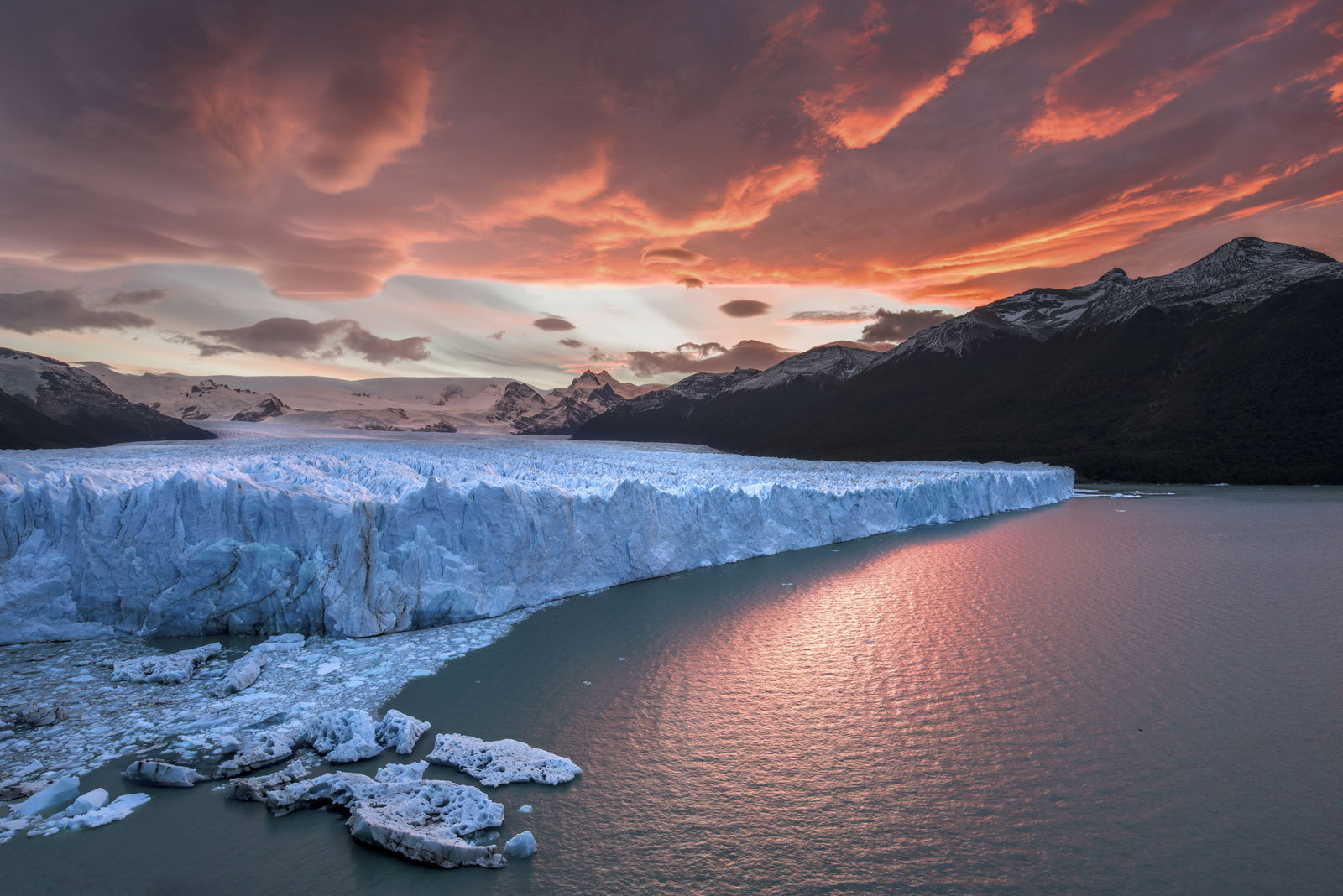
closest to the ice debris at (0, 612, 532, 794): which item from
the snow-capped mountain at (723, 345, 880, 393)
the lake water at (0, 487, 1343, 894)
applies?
the lake water at (0, 487, 1343, 894)

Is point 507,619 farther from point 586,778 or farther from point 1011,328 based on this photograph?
point 1011,328

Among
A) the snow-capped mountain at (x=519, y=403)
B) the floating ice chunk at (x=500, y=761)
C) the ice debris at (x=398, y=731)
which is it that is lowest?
the floating ice chunk at (x=500, y=761)

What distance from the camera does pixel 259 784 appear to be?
5.93m

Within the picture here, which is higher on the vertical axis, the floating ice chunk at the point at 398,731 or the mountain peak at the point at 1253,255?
the mountain peak at the point at 1253,255

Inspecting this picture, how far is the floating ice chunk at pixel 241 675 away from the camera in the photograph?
8102 millimetres

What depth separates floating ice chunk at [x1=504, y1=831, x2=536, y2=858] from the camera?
16.7 feet

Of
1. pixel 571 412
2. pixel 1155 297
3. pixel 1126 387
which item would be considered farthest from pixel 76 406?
pixel 1155 297

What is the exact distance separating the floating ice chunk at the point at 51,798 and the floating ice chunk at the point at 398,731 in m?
2.67

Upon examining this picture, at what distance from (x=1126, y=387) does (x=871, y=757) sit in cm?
6679

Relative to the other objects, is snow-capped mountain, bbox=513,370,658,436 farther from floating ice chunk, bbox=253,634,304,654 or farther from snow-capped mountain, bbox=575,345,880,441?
floating ice chunk, bbox=253,634,304,654

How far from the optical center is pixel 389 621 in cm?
1091

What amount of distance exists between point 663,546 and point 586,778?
30.6 feet

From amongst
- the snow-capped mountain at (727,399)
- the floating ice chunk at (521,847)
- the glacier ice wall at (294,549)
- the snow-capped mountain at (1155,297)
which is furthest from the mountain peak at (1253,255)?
the floating ice chunk at (521,847)

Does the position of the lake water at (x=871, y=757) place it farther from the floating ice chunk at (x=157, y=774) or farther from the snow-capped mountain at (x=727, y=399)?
the snow-capped mountain at (x=727, y=399)
